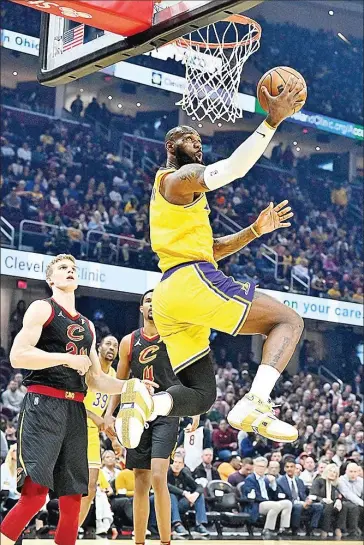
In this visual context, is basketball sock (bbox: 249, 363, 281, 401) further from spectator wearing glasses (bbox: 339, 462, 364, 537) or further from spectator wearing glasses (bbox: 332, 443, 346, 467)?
spectator wearing glasses (bbox: 332, 443, 346, 467)

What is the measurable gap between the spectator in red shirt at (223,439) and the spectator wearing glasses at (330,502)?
7.44 feet

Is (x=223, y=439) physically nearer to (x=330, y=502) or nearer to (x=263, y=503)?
(x=330, y=502)

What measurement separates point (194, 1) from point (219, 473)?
9.77 m

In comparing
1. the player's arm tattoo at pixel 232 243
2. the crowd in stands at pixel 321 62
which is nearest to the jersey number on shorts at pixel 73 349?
the player's arm tattoo at pixel 232 243

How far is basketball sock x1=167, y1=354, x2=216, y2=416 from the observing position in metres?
5.30

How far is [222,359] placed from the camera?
68.5 feet

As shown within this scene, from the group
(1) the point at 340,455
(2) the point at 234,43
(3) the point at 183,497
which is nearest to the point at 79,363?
(2) the point at 234,43

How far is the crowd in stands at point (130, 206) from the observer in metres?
18.5

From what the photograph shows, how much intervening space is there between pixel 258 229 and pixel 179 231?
2.48 feet

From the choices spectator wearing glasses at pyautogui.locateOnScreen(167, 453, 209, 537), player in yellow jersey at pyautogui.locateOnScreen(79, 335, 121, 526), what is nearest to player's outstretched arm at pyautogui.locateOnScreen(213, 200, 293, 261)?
player in yellow jersey at pyautogui.locateOnScreen(79, 335, 121, 526)

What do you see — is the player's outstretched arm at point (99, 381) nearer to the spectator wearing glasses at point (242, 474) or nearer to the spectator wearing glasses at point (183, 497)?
the spectator wearing glasses at point (183, 497)

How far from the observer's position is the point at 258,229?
19.4 ft

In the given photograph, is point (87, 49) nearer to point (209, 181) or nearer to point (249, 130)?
point (209, 181)

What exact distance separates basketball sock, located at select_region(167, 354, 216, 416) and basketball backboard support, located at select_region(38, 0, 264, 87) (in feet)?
6.60
